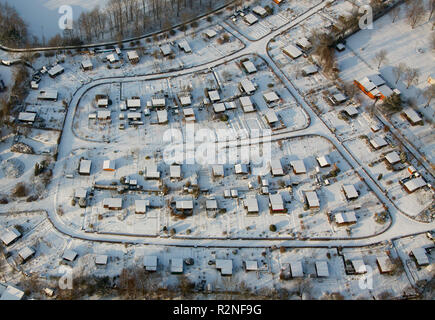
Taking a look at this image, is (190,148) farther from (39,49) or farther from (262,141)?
(39,49)

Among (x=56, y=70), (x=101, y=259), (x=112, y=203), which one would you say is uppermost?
(x=56, y=70)

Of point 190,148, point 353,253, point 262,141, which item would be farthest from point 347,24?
point 353,253

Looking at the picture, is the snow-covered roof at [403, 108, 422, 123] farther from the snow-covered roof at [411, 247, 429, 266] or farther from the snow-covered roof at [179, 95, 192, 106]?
the snow-covered roof at [179, 95, 192, 106]

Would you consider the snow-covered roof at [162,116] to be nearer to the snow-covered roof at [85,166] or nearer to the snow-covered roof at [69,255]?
the snow-covered roof at [85,166]

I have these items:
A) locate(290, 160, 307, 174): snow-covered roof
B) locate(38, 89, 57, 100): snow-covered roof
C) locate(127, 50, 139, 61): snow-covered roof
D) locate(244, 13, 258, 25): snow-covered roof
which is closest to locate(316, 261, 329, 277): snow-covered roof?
locate(290, 160, 307, 174): snow-covered roof

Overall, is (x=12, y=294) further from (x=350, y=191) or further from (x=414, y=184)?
(x=414, y=184)

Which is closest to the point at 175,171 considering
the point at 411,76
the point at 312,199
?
the point at 312,199
